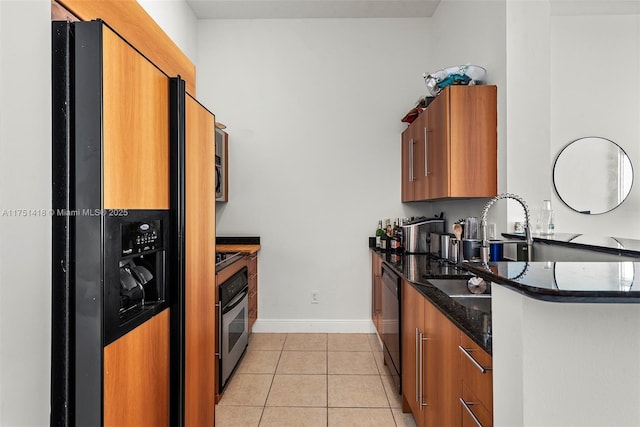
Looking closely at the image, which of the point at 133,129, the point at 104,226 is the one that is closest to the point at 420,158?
the point at 133,129

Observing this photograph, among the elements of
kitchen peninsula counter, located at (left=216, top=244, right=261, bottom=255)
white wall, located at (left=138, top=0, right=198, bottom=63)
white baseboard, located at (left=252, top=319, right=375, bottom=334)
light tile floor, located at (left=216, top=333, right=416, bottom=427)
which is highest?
white wall, located at (left=138, top=0, right=198, bottom=63)

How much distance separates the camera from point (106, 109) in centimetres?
105

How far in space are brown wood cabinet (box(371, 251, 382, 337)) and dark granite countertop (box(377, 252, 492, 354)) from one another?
0.63ft

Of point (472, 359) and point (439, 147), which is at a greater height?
point (439, 147)

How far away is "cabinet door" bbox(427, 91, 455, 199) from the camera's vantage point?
223 cm

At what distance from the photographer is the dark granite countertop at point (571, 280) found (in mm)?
669

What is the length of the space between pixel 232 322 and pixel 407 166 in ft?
6.75

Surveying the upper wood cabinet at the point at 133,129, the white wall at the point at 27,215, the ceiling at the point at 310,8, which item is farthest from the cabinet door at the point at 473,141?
the white wall at the point at 27,215

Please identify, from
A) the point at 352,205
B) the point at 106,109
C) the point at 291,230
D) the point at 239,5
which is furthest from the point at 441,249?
the point at 239,5

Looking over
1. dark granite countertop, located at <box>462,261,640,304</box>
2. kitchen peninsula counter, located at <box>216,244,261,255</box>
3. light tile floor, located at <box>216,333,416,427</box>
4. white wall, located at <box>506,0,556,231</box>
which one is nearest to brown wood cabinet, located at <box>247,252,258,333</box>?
kitchen peninsula counter, located at <box>216,244,261,255</box>

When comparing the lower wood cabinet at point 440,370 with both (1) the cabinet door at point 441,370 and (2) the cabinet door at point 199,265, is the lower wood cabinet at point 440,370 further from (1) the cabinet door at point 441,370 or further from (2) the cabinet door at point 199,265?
(2) the cabinet door at point 199,265

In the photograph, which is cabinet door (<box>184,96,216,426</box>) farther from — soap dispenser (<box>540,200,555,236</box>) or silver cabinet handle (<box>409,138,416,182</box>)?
silver cabinet handle (<box>409,138,416,182</box>)

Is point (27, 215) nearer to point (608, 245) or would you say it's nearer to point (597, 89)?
point (608, 245)

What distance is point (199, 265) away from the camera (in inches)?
66.4
